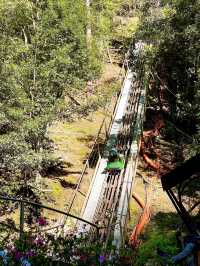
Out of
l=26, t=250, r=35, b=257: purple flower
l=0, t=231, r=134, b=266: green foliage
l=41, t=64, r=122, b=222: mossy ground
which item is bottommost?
l=41, t=64, r=122, b=222: mossy ground

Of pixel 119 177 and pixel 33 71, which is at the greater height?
pixel 33 71

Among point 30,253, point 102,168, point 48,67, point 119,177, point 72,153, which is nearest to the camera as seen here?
point 30,253

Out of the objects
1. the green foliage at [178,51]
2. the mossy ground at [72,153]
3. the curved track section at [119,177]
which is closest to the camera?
the curved track section at [119,177]

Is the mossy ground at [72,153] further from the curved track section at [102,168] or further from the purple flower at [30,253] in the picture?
the purple flower at [30,253]

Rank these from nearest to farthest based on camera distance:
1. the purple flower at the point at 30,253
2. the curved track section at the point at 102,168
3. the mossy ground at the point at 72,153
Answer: the purple flower at the point at 30,253, the curved track section at the point at 102,168, the mossy ground at the point at 72,153

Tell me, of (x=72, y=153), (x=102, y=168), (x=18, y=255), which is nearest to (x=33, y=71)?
(x=102, y=168)

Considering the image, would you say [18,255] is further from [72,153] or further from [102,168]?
[72,153]

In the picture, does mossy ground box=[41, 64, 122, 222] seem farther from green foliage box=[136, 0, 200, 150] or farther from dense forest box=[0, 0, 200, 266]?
green foliage box=[136, 0, 200, 150]

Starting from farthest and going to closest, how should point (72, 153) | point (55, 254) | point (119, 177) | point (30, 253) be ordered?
point (72, 153) < point (119, 177) < point (55, 254) < point (30, 253)

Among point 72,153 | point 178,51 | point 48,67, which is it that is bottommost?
point 72,153

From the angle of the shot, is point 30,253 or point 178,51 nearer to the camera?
point 30,253

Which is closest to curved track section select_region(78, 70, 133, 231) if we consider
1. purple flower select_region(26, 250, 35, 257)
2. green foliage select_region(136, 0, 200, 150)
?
green foliage select_region(136, 0, 200, 150)

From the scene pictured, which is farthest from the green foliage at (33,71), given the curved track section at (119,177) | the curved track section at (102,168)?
the curved track section at (119,177)
